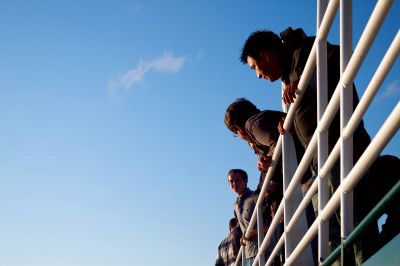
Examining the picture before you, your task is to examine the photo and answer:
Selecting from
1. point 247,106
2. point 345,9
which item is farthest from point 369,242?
point 247,106

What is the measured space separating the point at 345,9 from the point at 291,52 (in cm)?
151

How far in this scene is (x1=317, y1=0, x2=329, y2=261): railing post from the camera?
2996 millimetres

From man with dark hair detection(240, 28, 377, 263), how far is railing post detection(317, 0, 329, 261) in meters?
0.19

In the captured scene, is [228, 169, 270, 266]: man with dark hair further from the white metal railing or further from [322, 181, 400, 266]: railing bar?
[322, 181, 400, 266]: railing bar

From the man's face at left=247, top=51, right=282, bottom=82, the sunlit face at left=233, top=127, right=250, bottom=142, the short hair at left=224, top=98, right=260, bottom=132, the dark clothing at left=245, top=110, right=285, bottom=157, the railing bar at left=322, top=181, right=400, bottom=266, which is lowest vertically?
the railing bar at left=322, top=181, right=400, bottom=266

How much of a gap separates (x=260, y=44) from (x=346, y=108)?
172cm

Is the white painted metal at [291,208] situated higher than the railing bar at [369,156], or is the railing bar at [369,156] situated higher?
the white painted metal at [291,208]

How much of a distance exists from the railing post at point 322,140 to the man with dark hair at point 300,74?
19 cm

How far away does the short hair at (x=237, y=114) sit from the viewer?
5312 millimetres

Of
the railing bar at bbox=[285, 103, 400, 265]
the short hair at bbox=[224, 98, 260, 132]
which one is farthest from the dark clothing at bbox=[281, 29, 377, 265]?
the short hair at bbox=[224, 98, 260, 132]

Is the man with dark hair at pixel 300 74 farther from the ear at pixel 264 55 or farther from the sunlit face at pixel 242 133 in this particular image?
the sunlit face at pixel 242 133

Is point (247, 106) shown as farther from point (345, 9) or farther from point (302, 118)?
point (345, 9)

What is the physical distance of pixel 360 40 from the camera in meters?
2.34

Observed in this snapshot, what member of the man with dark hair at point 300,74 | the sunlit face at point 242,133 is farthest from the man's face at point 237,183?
the man with dark hair at point 300,74
